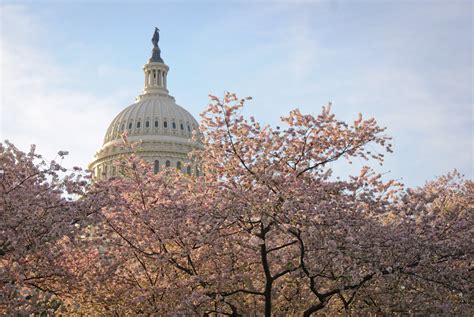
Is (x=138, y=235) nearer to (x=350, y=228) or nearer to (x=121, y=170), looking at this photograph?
(x=121, y=170)

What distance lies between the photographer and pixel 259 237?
19.7 metres

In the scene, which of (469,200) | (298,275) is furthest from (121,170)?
(469,200)

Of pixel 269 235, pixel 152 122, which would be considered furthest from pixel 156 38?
pixel 269 235

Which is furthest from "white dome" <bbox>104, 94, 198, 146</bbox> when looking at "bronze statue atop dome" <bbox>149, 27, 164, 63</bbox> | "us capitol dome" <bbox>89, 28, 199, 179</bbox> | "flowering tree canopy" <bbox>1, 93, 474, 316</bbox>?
"flowering tree canopy" <bbox>1, 93, 474, 316</bbox>

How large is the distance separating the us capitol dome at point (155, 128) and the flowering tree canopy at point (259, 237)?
9074 cm

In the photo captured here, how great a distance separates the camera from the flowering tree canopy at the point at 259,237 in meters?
18.9

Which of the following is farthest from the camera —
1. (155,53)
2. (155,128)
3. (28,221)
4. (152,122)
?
(155,53)

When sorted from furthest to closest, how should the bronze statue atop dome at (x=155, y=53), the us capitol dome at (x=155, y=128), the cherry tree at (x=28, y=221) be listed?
the bronze statue atop dome at (x=155, y=53) → the us capitol dome at (x=155, y=128) → the cherry tree at (x=28, y=221)

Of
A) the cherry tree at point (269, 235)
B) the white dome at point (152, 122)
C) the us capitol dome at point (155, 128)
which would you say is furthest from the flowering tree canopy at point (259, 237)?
the white dome at point (152, 122)

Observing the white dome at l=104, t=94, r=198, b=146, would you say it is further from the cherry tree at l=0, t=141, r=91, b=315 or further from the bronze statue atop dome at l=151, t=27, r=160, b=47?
the cherry tree at l=0, t=141, r=91, b=315

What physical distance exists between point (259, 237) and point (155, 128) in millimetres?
112405

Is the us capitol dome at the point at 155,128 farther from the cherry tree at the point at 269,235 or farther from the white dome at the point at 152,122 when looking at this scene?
the cherry tree at the point at 269,235

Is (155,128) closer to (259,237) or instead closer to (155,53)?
(155,53)

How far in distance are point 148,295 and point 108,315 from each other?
8.92 feet
